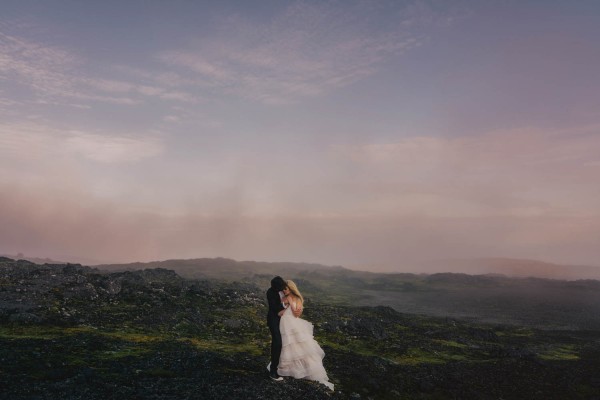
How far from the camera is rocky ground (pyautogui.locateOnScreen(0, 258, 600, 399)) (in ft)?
56.9

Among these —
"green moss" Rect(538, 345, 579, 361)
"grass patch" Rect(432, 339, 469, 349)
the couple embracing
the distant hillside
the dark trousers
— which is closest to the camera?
the dark trousers

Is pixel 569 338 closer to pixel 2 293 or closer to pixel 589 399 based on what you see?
pixel 589 399

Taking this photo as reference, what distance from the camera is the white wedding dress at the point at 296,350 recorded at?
1780cm

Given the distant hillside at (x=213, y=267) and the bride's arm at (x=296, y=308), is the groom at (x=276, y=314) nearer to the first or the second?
the bride's arm at (x=296, y=308)

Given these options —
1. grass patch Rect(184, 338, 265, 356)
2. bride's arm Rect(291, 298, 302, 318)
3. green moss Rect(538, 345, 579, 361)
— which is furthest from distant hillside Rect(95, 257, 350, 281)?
bride's arm Rect(291, 298, 302, 318)

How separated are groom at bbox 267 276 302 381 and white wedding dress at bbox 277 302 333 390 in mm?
197

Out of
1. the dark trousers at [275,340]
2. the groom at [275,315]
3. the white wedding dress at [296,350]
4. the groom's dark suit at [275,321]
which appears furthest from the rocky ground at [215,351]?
the groom's dark suit at [275,321]

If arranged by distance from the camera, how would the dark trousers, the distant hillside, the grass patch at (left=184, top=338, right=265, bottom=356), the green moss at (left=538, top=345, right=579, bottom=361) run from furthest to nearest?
the distant hillside → the green moss at (left=538, top=345, right=579, bottom=361) → the grass patch at (left=184, top=338, right=265, bottom=356) → the dark trousers

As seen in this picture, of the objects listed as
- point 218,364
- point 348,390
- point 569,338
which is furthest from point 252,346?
point 569,338

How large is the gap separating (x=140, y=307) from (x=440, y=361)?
28.3 metres

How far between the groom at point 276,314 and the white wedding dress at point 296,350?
0.20 m

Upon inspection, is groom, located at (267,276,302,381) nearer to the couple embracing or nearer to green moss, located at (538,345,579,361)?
the couple embracing

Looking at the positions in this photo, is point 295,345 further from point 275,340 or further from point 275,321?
point 275,321

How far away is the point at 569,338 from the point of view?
4497 centimetres
